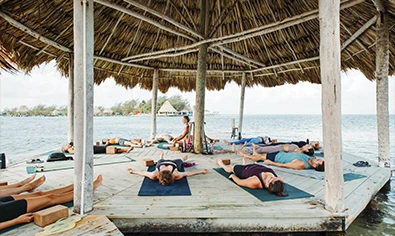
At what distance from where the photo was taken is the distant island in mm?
42000

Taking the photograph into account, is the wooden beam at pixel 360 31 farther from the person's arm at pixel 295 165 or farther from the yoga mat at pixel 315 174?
the person's arm at pixel 295 165

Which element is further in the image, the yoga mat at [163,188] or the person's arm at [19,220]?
the yoga mat at [163,188]

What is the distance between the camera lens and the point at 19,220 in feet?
6.08

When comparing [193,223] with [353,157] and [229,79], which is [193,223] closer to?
[353,157]

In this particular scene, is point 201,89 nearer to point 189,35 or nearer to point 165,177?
point 189,35

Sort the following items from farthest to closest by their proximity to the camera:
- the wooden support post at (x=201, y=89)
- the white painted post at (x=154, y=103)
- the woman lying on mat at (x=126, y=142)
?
the white painted post at (x=154, y=103)
the woman lying on mat at (x=126, y=142)
the wooden support post at (x=201, y=89)

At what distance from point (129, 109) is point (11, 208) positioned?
49948mm

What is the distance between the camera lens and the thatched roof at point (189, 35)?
404 centimetres

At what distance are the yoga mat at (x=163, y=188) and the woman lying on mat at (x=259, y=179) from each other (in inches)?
27.0

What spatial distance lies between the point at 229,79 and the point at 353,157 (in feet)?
17.2

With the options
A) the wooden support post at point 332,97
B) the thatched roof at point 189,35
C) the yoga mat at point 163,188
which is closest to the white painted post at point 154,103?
the thatched roof at point 189,35

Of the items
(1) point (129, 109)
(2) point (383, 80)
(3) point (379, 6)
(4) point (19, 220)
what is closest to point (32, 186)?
(4) point (19, 220)

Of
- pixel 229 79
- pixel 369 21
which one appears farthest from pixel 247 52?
pixel 369 21

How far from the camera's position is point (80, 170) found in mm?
2072
